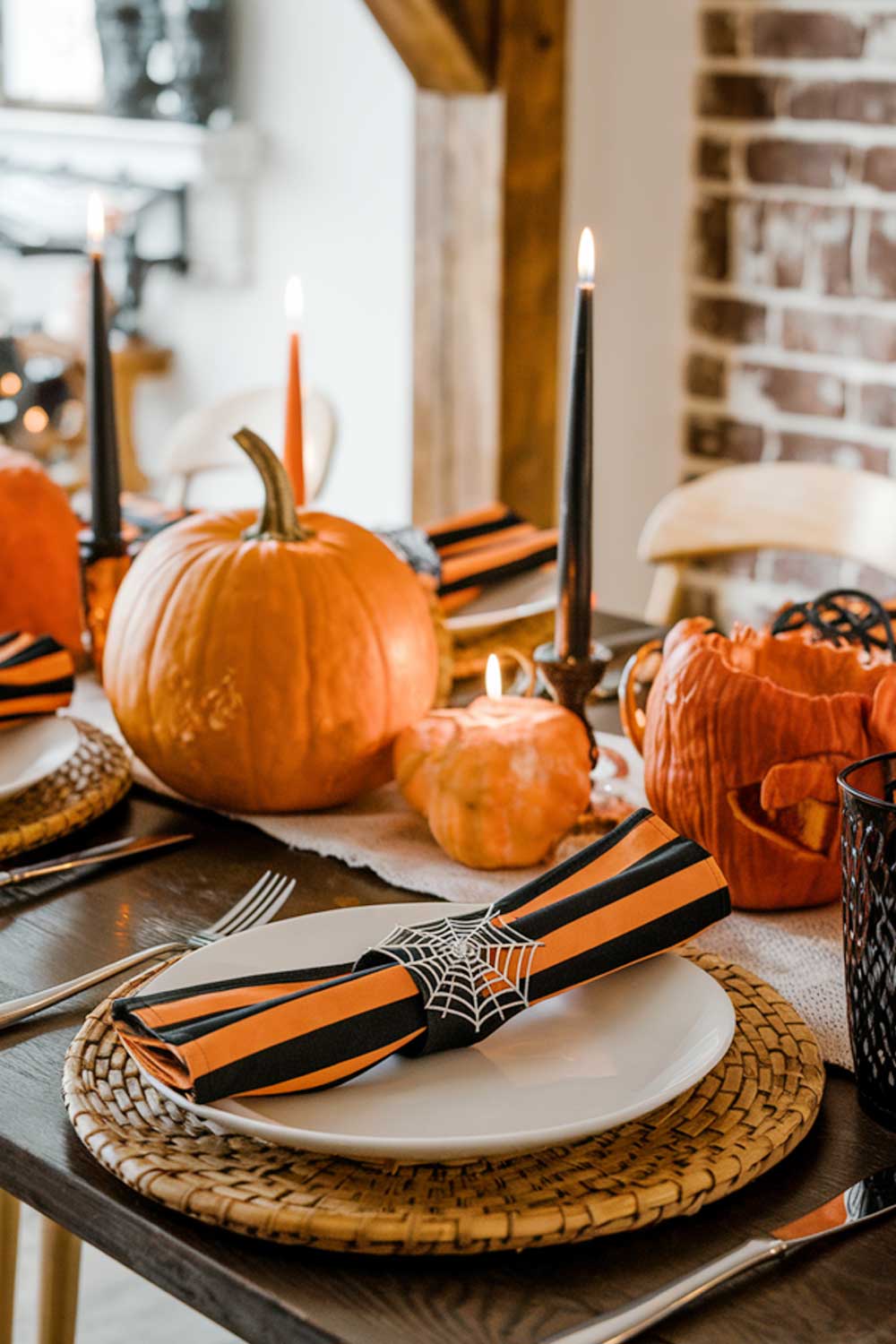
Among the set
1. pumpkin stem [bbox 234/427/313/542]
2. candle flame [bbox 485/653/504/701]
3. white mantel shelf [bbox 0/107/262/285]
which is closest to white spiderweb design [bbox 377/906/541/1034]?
candle flame [bbox 485/653/504/701]

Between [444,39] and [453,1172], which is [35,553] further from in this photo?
[444,39]

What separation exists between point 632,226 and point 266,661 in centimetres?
173

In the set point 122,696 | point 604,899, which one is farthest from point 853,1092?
point 122,696

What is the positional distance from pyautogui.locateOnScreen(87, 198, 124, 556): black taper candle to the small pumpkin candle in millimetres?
384

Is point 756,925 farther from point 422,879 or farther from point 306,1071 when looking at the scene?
point 306,1071

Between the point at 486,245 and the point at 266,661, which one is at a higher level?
the point at 486,245

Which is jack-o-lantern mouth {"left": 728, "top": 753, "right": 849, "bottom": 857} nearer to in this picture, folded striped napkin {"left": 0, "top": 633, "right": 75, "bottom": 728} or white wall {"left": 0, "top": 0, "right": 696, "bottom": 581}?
folded striped napkin {"left": 0, "top": 633, "right": 75, "bottom": 728}

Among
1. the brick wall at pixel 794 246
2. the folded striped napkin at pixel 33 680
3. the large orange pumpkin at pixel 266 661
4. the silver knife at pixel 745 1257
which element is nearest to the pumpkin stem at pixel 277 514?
the large orange pumpkin at pixel 266 661

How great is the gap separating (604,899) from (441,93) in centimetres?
209

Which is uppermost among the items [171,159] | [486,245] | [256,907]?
[171,159]

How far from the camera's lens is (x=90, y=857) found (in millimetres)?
896

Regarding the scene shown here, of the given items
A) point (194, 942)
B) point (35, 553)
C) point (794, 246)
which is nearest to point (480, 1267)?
point (194, 942)

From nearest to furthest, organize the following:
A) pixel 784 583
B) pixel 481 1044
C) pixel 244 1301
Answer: pixel 244 1301 → pixel 481 1044 → pixel 784 583

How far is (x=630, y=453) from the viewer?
2.55m
